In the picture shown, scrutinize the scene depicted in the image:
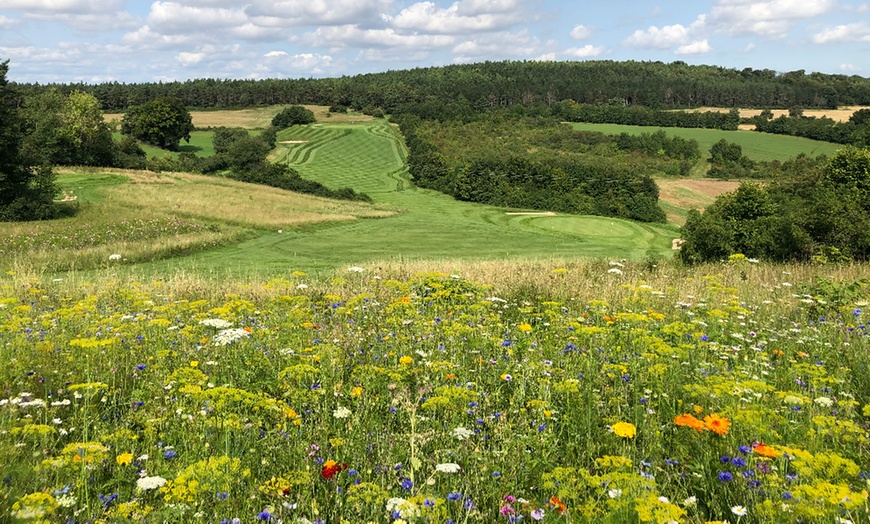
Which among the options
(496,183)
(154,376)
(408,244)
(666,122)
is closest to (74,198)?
(408,244)

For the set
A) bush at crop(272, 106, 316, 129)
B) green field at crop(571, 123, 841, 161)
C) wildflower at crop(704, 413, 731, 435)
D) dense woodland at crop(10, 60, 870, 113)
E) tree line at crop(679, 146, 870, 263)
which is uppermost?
dense woodland at crop(10, 60, 870, 113)

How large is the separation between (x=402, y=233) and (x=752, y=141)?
365 ft

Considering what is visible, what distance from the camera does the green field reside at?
114 meters

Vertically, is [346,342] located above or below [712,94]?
below

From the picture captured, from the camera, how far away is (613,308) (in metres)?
9.13

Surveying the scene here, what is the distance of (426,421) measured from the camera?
4.53 meters

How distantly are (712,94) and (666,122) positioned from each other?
46.1 meters

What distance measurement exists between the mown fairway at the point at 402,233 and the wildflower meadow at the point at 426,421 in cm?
1985

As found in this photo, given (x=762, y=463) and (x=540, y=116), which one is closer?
(x=762, y=463)

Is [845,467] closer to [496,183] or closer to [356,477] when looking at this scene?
[356,477]

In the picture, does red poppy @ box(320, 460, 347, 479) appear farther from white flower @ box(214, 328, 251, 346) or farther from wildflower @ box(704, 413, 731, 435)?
white flower @ box(214, 328, 251, 346)

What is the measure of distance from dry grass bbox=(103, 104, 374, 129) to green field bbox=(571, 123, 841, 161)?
209 feet

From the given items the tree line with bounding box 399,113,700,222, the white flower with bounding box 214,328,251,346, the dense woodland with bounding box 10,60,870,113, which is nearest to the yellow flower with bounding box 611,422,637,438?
the white flower with bounding box 214,328,251,346


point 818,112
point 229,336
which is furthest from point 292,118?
point 818,112
